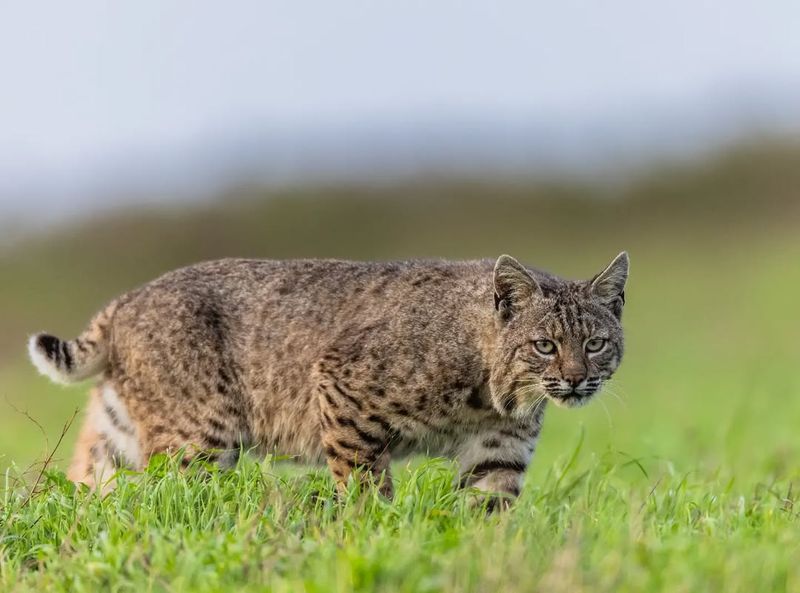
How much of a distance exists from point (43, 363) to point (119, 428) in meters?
0.60

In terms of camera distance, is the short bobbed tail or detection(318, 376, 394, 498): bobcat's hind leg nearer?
detection(318, 376, 394, 498): bobcat's hind leg

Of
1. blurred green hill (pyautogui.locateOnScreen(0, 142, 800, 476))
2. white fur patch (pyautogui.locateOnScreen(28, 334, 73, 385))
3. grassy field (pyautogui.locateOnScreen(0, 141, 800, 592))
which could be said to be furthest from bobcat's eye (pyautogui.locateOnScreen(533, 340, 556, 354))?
blurred green hill (pyautogui.locateOnScreen(0, 142, 800, 476))

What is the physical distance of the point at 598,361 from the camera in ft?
22.5

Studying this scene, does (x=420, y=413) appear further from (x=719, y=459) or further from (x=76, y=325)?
(x=76, y=325)

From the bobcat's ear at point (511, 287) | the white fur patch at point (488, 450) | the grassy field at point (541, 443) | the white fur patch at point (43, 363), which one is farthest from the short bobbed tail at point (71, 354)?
the bobcat's ear at point (511, 287)

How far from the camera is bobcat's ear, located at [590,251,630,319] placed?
23.0 ft

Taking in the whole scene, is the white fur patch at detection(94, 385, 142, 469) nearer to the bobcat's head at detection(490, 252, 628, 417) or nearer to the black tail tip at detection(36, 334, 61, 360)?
the black tail tip at detection(36, 334, 61, 360)

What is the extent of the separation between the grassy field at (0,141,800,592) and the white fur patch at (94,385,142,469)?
659 mm

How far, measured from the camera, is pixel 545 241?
34.2 m

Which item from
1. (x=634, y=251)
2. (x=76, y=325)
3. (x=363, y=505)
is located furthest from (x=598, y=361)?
(x=634, y=251)

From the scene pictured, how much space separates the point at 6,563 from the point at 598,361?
324 cm

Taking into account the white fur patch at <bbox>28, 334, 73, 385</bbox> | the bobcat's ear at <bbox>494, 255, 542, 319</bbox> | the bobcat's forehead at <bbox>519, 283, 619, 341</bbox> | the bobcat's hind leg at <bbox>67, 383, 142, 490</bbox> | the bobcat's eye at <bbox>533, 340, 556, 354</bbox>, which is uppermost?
the bobcat's ear at <bbox>494, 255, 542, 319</bbox>

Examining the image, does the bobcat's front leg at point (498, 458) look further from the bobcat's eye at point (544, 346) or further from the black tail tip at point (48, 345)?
the black tail tip at point (48, 345)

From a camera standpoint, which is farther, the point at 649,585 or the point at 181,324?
the point at 181,324
